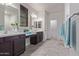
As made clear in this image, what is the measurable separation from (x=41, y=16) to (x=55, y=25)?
6.03 feet

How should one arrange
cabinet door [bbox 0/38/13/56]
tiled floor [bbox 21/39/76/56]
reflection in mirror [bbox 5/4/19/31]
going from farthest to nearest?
reflection in mirror [bbox 5/4/19/31] < tiled floor [bbox 21/39/76/56] < cabinet door [bbox 0/38/13/56]

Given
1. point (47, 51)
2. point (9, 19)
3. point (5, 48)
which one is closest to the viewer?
point (5, 48)

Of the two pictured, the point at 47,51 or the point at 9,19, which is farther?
the point at 47,51

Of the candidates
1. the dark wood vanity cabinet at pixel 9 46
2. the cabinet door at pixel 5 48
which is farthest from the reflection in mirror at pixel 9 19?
the cabinet door at pixel 5 48

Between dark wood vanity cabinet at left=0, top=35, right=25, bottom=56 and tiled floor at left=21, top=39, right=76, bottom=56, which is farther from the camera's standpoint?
tiled floor at left=21, top=39, right=76, bottom=56

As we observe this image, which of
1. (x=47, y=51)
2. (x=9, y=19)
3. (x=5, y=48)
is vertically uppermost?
(x=9, y=19)

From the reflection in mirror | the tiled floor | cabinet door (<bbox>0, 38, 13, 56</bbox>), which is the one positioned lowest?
the tiled floor

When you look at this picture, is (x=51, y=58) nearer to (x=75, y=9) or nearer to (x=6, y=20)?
(x=75, y=9)

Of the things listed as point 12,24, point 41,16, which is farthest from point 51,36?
point 12,24

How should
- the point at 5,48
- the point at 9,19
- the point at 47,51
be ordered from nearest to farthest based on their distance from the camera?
1. the point at 5,48
2. the point at 9,19
3. the point at 47,51

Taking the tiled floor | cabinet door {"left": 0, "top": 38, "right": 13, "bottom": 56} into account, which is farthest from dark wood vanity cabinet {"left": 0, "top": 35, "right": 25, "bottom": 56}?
the tiled floor

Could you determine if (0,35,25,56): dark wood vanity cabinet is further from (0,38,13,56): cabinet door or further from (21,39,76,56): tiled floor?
(21,39,76,56): tiled floor

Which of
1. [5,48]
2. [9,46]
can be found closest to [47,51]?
[9,46]

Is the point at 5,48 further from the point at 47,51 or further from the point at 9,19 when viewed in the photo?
the point at 47,51
